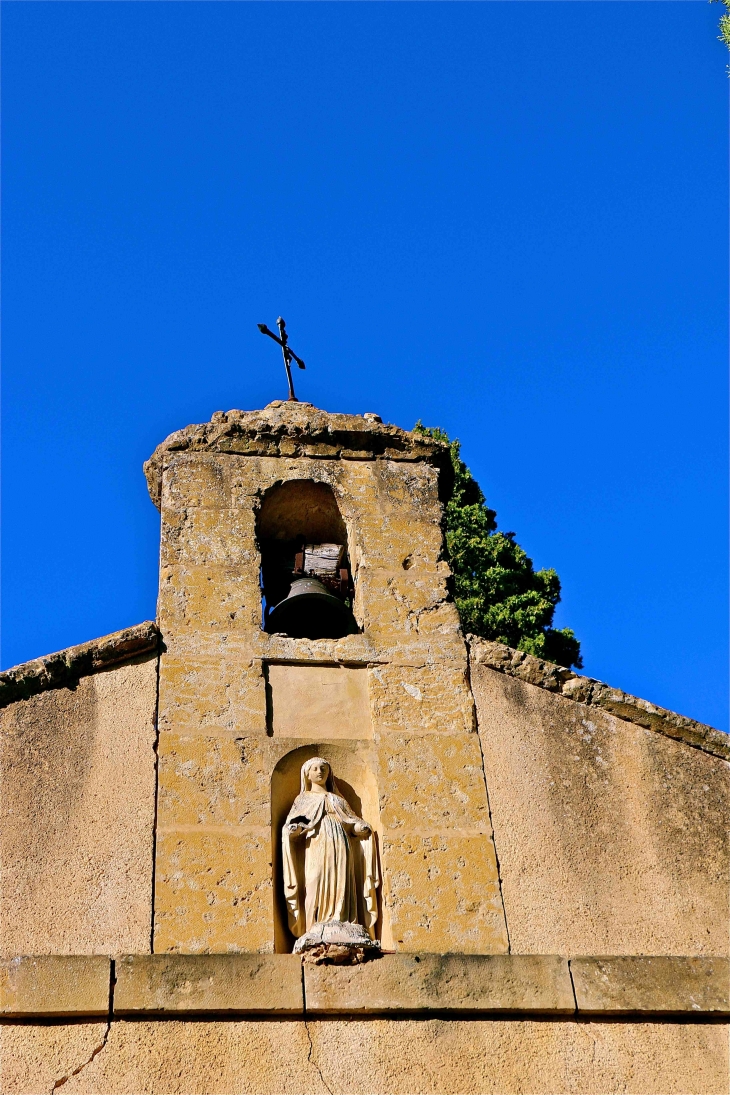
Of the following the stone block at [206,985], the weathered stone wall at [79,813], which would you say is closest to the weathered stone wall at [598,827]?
the stone block at [206,985]

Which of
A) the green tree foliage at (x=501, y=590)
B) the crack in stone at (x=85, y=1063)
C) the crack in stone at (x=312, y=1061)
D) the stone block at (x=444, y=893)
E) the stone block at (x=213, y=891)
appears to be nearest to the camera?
the crack in stone at (x=85, y=1063)

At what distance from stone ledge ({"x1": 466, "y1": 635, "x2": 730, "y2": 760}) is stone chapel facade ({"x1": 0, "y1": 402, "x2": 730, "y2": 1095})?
1 cm

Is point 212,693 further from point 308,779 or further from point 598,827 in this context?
point 598,827

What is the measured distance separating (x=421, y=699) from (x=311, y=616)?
42.6 inches

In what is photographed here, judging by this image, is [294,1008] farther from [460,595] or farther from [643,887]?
[460,595]

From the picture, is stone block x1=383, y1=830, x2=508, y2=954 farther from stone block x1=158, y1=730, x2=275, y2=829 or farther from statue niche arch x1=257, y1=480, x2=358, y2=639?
statue niche arch x1=257, y1=480, x2=358, y2=639

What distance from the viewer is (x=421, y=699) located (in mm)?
7422

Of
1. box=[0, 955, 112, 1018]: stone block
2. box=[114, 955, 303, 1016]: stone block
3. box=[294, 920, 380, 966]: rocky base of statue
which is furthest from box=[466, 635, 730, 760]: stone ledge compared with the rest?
box=[0, 955, 112, 1018]: stone block

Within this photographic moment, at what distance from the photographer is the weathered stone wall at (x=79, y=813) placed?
20.7ft

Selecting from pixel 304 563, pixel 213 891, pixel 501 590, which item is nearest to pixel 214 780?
pixel 213 891

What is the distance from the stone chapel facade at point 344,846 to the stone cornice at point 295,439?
70mm

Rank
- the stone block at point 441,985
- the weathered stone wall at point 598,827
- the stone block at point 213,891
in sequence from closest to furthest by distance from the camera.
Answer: the stone block at point 441,985
the stone block at point 213,891
the weathered stone wall at point 598,827

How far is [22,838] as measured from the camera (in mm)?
6555

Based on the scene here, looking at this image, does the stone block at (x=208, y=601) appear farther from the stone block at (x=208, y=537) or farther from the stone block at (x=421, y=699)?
the stone block at (x=421, y=699)
